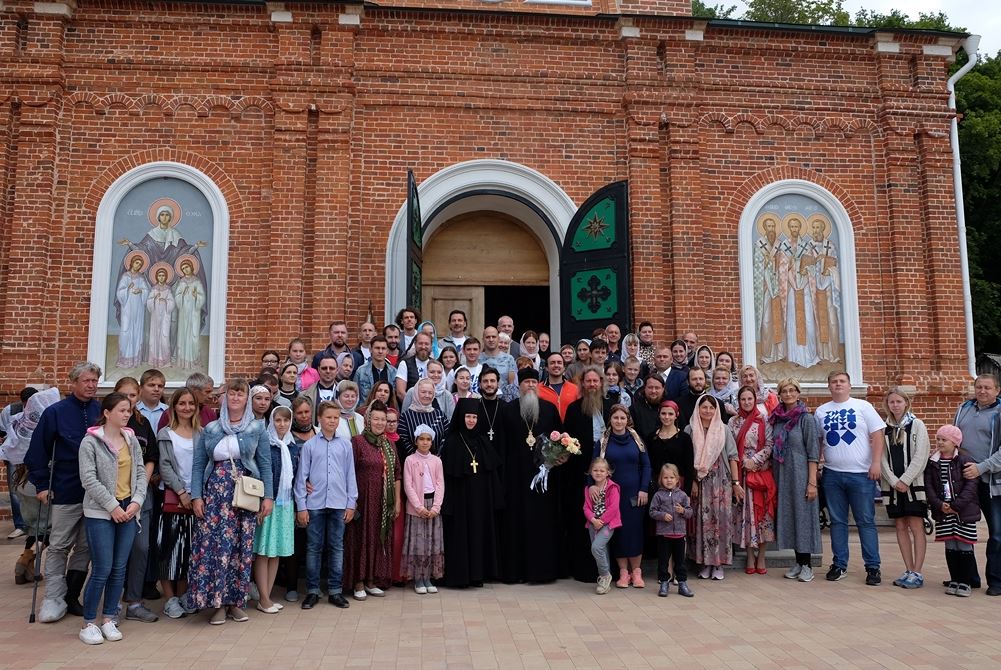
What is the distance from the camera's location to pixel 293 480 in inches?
239

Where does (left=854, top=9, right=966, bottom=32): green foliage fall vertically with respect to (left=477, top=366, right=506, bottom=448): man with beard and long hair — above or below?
above

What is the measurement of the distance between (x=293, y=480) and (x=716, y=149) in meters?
7.85

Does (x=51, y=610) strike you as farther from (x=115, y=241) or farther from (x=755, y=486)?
(x=755, y=486)

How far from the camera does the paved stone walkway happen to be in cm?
474

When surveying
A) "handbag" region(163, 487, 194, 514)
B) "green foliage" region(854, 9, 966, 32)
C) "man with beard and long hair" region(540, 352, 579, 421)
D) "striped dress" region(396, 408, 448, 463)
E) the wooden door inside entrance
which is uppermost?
"green foliage" region(854, 9, 966, 32)

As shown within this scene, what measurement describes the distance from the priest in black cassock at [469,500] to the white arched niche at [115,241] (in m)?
4.49

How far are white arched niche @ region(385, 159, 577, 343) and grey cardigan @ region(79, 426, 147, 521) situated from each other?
16.9 ft

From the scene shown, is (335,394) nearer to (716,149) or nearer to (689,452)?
(689,452)

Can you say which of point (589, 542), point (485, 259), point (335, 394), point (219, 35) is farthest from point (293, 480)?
point (219, 35)

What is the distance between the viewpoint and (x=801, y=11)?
24.4 metres

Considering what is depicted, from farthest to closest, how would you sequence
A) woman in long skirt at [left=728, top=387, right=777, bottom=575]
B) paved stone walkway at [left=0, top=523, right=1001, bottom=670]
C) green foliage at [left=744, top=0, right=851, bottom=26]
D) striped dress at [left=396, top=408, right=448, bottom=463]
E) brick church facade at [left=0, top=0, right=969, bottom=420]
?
green foliage at [left=744, top=0, right=851, bottom=26], brick church facade at [left=0, top=0, right=969, bottom=420], woman in long skirt at [left=728, top=387, right=777, bottom=575], striped dress at [left=396, top=408, right=448, bottom=463], paved stone walkway at [left=0, top=523, right=1001, bottom=670]

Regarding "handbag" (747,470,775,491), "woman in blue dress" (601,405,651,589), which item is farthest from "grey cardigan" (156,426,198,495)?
"handbag" (747,470,775,491)

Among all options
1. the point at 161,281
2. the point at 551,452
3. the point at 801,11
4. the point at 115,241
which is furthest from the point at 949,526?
the point at 801,11

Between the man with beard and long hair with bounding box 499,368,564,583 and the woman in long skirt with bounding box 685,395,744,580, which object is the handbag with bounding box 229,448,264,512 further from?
the woman in long skirt with bounding box 685,395,744,580
